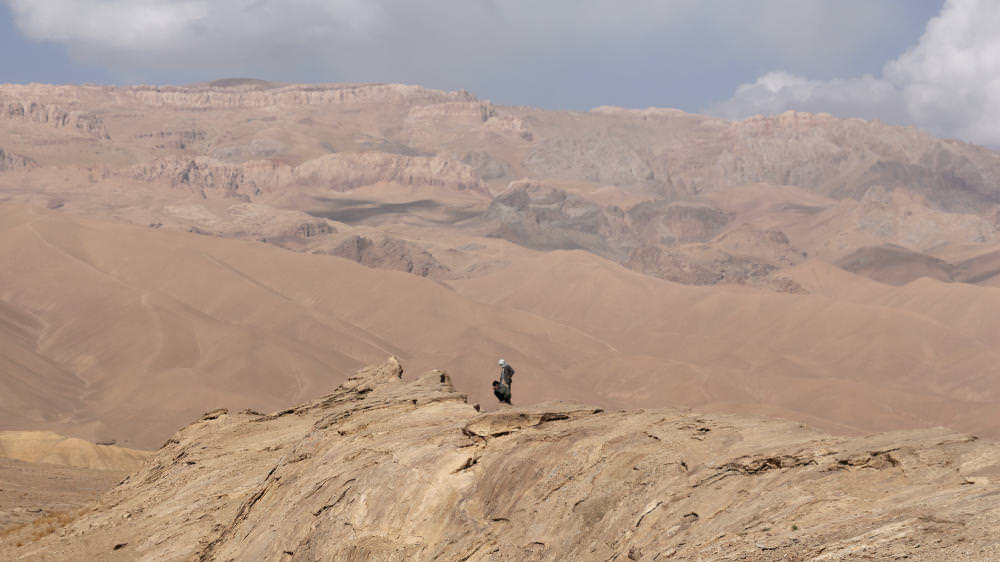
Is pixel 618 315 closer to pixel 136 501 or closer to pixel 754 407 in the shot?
pixel 754 407

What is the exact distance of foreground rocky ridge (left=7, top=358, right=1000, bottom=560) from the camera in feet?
47.1

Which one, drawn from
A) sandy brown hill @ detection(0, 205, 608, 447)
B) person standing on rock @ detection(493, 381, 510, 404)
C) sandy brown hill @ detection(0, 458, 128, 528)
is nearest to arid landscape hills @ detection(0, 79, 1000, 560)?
sandy brown hill @ detection(0, 458, 128, 528)

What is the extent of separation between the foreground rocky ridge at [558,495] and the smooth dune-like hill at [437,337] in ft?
212

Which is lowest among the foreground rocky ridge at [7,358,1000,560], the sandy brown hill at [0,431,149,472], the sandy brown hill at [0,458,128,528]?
the sandy brown hill at [0,431,149,472]

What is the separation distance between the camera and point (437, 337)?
144 metres

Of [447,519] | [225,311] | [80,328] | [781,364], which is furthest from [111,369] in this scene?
[447,519]

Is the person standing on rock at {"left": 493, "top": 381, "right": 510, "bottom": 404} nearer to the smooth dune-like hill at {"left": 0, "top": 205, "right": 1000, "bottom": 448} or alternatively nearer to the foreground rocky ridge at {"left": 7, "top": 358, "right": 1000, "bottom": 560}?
the foreground rocky ridge at {"left": 7, "top": 358, "right": 1000, "bottom": 560}

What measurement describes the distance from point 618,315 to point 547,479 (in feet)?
521

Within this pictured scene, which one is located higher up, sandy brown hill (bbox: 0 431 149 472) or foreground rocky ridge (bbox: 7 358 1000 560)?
foreground rocky ridge (bbox: 7 358 1000 560)

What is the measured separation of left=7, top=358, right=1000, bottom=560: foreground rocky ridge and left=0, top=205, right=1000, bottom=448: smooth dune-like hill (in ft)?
212

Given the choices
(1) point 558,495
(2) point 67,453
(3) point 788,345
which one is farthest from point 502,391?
(3) point 788,345

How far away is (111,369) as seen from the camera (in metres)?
A: 112

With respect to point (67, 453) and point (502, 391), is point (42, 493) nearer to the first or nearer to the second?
point (502, 391)

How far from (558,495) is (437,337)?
4957 inches
